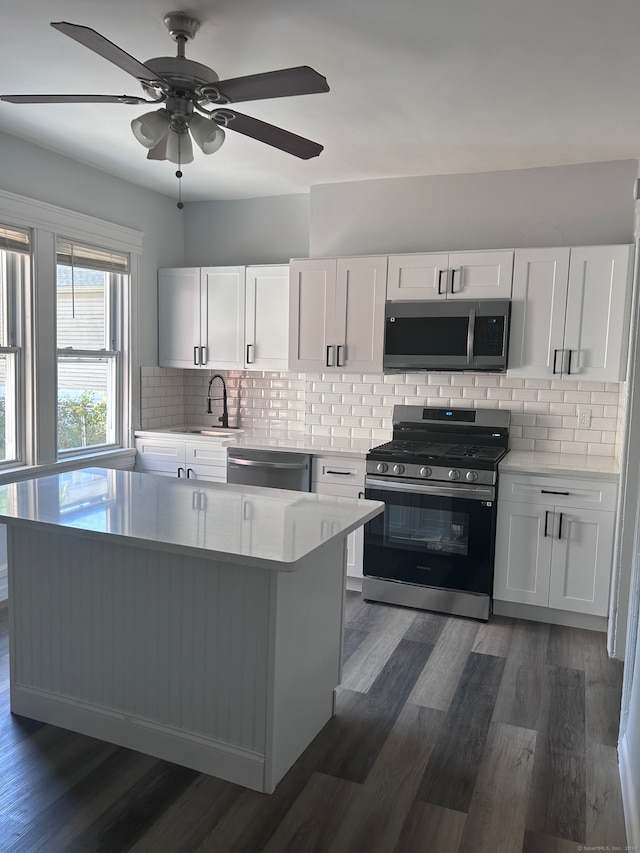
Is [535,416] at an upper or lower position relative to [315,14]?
lower

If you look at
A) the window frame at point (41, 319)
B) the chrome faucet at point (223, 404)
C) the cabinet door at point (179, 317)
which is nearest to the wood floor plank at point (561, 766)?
the chrome faucet at point (223, 404)

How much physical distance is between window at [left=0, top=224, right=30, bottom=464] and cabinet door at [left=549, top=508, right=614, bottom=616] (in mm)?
3255

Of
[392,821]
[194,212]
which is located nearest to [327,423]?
[194,212]

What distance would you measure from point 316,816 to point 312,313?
3.13 m

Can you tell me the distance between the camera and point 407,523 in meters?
4.02

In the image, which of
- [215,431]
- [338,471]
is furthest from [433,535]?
[215,431]

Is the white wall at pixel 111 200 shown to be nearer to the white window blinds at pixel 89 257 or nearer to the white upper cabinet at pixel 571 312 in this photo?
the white window blinds at pixel 89 257

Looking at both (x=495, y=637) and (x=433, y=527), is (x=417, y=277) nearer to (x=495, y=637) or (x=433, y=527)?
(x=433, y=527)

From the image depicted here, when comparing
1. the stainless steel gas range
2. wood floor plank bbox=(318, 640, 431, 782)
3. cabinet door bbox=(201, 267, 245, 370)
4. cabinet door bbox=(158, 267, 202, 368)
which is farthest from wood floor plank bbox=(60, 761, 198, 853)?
cabinet door bbox=(158, 267, 202, 368)

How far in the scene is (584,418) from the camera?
420 centimetres

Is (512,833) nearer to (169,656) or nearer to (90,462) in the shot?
(169,656)

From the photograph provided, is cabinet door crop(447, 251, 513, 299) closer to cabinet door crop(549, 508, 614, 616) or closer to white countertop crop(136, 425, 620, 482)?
white countertop crop(136, 425, 620, 482)

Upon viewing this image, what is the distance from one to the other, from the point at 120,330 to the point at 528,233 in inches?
115

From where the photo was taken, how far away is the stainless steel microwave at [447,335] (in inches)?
159
